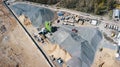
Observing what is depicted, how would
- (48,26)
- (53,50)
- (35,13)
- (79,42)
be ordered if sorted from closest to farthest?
(79,42)
(53,50)
(48,26)
(35,13)

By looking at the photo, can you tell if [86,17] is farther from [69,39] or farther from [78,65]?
[78,65]

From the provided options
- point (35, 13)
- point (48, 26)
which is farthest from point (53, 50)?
point (35, 13)

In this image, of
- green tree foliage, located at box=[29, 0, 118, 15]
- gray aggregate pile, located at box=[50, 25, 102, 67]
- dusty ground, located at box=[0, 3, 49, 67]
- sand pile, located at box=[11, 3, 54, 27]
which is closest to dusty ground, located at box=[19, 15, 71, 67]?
gray aggregate pile, located at box=[50, 25, 102, 67]

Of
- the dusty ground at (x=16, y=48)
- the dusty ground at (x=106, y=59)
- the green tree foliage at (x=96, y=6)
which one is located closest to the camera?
the dusty ground at (x=106, y=59)

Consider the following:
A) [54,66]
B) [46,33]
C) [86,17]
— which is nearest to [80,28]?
[86,17]

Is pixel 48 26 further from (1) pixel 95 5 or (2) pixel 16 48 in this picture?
(1) pixel 95 5

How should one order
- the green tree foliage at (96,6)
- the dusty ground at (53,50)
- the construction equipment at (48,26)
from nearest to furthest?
the dusty ground at (53,50), the construction equipment at (48,26), the green tree foliage at (96,6)

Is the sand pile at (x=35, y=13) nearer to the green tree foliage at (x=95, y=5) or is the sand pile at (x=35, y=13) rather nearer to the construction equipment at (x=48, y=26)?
the construction equipment at (x=48, y=26)

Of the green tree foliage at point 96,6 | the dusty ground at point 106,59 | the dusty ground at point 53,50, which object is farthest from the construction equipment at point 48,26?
the dusty ground at point 106,59
